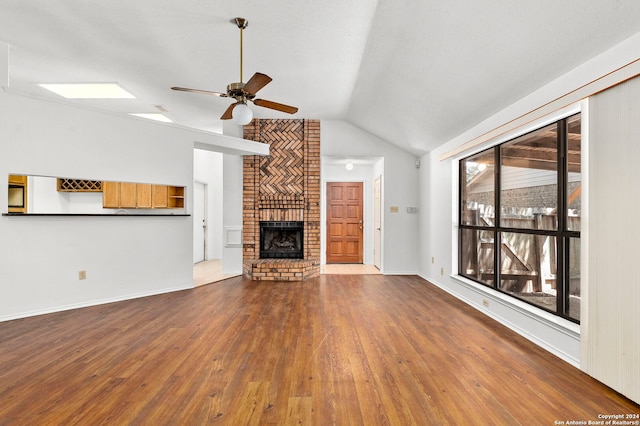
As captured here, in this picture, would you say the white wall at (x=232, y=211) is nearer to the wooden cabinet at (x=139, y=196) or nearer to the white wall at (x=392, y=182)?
the wooden cabinet at (x=139, y=196)

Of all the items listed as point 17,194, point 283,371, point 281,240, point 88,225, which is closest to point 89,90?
point 17,194

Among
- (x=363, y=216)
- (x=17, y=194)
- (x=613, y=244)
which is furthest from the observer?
(x=363, y=216)

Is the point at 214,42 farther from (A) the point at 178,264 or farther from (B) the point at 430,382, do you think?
(B) the point at 430,382

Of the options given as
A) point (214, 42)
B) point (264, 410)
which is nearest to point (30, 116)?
point (214, 42)

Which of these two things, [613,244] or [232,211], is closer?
[613,244]

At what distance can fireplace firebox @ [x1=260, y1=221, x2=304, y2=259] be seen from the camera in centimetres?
608

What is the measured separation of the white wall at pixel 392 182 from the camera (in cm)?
606

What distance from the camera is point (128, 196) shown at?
5.91 metres

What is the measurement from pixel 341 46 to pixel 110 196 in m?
4.99

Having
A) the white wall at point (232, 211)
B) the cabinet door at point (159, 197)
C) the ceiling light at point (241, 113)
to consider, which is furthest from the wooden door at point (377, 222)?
the cabinet door at point (159, 197)

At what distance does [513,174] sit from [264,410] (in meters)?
3.29

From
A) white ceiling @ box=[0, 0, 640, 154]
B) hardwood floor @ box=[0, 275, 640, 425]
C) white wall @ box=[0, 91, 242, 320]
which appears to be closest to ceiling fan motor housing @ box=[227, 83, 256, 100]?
white ceiling @ box=[0, 0, 640, 154]

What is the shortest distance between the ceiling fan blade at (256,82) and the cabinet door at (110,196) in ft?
13.8

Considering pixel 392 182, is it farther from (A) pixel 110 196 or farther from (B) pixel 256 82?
(A) pixel 110 196
